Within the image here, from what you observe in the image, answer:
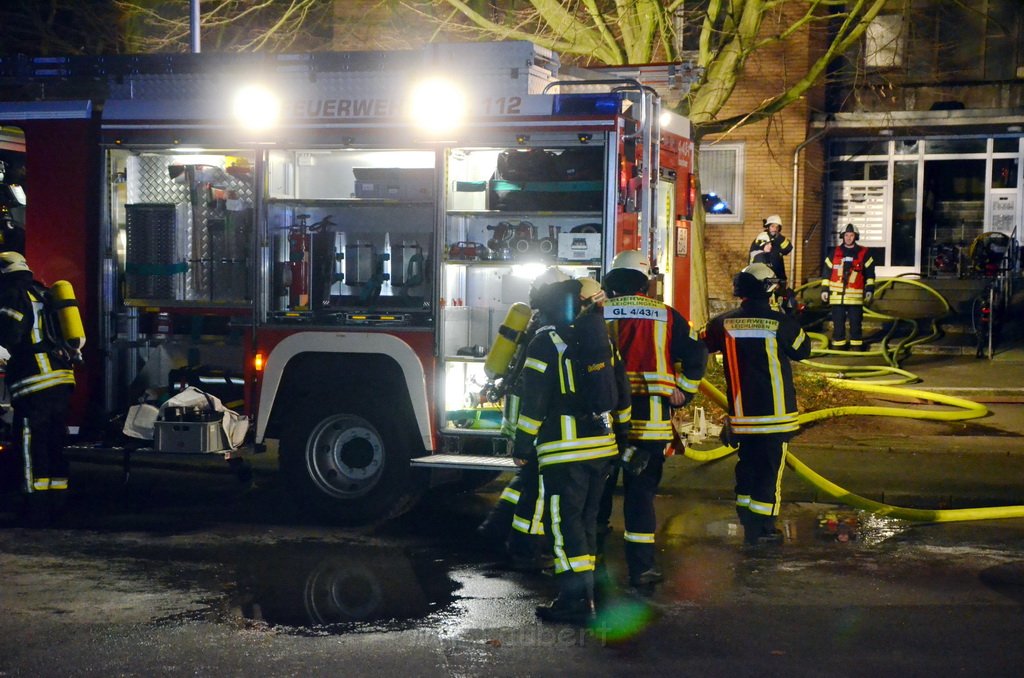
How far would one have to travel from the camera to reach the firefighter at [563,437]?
5.84 m

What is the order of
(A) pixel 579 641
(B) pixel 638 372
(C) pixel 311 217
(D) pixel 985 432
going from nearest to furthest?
(A) pixel 579 641 → (B) pixel 638 372 → (C) pixel 311 217 → (D) pixel 985 432

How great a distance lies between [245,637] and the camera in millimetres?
5574

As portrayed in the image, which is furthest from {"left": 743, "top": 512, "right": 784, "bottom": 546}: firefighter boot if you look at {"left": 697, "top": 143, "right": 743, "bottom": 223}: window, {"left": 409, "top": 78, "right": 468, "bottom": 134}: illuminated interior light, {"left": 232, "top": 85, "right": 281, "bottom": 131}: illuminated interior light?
{"left": 697, "top": 143, "right": 743, "bottom": 223}: window

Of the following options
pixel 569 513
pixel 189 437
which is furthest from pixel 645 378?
pixel 189 437

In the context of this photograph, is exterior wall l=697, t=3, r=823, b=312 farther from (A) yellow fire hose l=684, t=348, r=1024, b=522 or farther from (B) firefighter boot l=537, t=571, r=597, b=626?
(B) firefighter boot l=537, t=571, r=597, b=626

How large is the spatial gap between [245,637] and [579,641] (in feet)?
4.82

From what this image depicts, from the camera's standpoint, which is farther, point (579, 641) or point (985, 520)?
point (985, 520)

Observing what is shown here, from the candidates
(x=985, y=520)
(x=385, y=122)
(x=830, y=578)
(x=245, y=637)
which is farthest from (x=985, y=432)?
(x=245, y=637)

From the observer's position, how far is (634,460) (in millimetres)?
6453

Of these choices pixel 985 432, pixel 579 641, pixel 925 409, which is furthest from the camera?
pixel 925 409

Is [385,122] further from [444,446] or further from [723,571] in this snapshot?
[723,571]

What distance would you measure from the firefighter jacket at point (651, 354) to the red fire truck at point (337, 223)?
92 centimetres

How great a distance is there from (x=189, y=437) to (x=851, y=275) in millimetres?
10348

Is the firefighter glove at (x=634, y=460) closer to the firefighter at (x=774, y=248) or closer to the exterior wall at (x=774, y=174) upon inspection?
the firefighter at (x=774, y=248)
